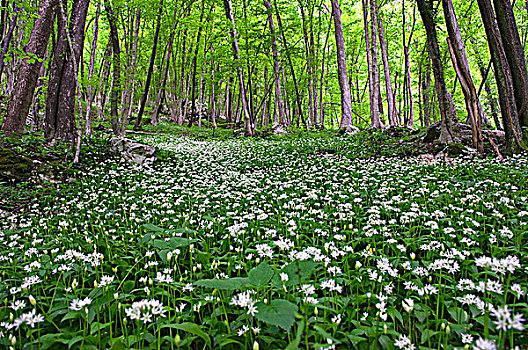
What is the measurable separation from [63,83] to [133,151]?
273 cm

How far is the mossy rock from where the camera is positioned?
684cm

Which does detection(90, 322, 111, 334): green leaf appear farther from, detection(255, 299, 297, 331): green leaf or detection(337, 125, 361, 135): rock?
detection(337, 125, 361, 135): rock

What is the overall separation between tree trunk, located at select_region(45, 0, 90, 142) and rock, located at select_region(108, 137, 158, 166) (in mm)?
1277

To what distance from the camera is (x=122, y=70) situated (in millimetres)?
14312

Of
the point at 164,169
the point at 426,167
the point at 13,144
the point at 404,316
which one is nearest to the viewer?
the point at 404,316

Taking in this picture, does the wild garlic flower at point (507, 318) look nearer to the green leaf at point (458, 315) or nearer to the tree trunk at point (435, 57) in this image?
the green leaf at point (458, 315)

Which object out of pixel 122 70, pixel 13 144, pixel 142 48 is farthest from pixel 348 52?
pixel 13 144

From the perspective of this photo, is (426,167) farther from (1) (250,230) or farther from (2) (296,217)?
(1) (250,230)

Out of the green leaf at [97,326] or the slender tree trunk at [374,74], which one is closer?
the green leaf at [97,326]

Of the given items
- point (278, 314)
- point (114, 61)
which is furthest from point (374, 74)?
point (278, 314)

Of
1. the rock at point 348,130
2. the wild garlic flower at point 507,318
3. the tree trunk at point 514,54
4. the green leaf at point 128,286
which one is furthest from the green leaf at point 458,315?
the rock at point 348,130

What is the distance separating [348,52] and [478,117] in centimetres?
A: 2559

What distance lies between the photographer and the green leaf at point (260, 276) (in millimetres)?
1844

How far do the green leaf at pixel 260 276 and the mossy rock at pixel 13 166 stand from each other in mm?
7403
